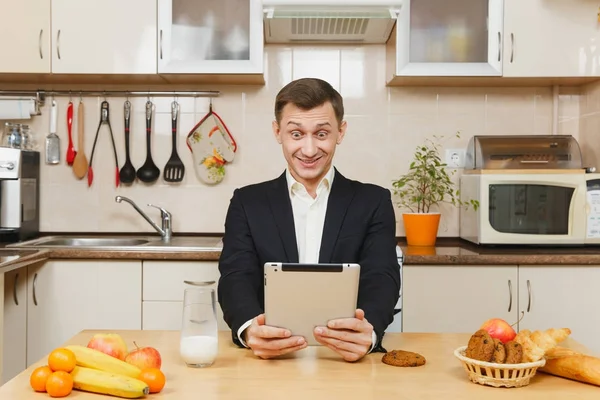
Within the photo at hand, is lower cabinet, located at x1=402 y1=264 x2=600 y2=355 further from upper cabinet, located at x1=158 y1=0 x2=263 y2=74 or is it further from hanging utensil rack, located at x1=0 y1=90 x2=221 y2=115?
hanging utensil rack, located at x1=0 y1=90 x2=221 y2=115

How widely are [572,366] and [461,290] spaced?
135cm

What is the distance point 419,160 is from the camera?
3.15 meters

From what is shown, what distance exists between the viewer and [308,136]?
1792 millimetres

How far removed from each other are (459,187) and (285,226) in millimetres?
1574

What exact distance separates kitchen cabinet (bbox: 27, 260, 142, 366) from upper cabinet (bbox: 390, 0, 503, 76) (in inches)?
56.6

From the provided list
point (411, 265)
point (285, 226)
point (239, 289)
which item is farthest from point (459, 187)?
point (239, 289)

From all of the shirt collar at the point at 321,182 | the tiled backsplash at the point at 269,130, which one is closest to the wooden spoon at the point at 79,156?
the tiled backsplash at the point at 269,130

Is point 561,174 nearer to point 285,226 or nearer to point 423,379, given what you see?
point 285,226

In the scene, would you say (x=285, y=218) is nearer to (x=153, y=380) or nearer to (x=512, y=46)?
(x=153, y=380)

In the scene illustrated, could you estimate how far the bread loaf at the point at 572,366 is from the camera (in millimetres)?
1274

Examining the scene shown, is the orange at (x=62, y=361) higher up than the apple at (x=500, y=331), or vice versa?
the apple at (x=500, y=331)

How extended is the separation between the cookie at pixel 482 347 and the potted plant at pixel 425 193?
65.5 inches

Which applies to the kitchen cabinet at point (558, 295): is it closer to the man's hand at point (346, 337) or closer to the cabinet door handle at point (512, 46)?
the cabinet door handle at point (512, 46)

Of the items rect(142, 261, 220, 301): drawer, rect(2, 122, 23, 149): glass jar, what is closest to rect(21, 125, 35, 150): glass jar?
rect(2, 122, 23, 149): glass jar
